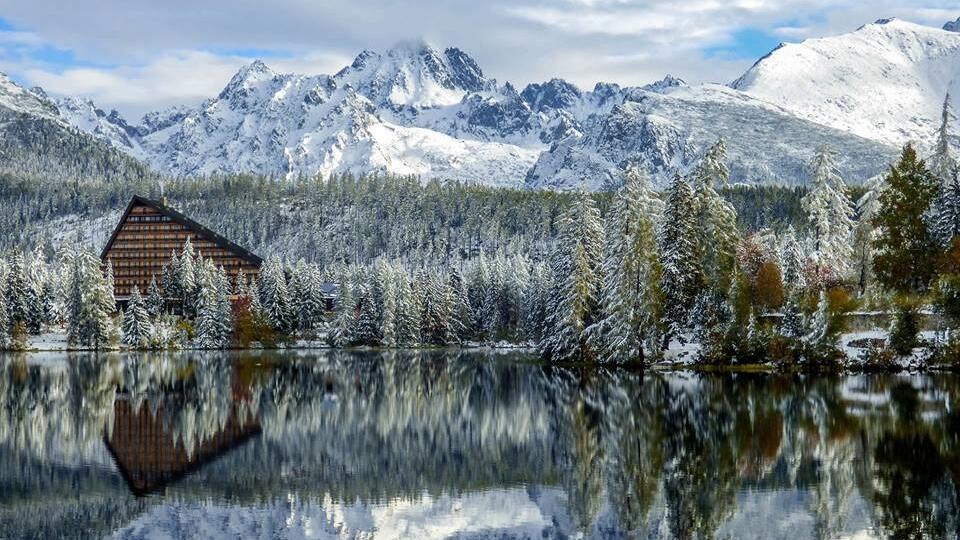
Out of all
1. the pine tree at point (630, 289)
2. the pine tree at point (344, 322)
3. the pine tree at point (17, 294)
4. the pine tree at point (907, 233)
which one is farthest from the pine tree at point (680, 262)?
the pine tree at point (17, 294)

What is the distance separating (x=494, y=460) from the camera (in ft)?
142

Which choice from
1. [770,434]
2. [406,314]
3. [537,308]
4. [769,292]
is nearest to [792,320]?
[769,292]

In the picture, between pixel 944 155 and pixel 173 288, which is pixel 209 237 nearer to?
pixel 173 288

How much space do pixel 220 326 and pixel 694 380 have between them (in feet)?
273

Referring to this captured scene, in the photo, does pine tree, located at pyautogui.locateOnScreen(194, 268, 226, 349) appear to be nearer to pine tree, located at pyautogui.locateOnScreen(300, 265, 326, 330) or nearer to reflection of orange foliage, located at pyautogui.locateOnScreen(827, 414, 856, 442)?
pine tree, located at pyautogui.locateOnScreen(300, 265, 326, 330)

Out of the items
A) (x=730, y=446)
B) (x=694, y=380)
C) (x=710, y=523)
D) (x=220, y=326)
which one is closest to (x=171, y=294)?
(x=220, y=326)

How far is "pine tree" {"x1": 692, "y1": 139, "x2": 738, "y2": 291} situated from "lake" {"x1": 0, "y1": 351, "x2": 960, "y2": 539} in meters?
16.5

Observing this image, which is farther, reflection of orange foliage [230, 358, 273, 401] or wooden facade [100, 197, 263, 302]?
wooden facade [100, 197, 263, 302]

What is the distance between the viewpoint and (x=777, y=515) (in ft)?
104

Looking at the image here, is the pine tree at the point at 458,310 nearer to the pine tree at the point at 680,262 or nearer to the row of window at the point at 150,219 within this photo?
the row of window at the point at 150,219

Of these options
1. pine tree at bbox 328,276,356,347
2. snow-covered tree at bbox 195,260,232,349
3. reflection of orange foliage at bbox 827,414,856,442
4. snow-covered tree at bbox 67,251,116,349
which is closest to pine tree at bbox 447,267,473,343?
pine tree at bbox 328,276,356,347

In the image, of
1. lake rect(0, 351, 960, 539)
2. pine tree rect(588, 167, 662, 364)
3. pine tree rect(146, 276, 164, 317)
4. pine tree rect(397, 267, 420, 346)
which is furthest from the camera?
pine tree rect(146, 276, 164, 317)

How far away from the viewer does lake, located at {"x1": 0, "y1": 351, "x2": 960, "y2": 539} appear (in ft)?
105

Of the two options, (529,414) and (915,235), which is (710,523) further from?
(915,235)
